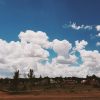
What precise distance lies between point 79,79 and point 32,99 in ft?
183

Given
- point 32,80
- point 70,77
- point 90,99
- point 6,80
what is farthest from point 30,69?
point 70,77

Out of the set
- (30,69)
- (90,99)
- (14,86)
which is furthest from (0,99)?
(30,69)

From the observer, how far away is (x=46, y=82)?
69.9 meters

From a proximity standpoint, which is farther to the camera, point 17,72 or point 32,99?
point 17,72

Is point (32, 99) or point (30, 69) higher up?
point (30, 69)

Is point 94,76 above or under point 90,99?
above

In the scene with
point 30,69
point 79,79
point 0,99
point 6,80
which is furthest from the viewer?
point 79,79

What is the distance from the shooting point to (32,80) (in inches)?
2630

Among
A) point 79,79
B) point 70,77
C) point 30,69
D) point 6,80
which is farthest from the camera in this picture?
point 70,77

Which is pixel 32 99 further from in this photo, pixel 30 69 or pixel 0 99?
pixel 30 69

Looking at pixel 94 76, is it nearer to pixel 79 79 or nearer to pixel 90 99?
pixel 79 79

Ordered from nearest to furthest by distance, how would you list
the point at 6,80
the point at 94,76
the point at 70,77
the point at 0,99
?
the point at 0,99 < the point at 6,80 < the point at 94,76 < the point at 70,77

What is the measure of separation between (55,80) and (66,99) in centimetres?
5026

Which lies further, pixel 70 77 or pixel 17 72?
pixel 70 77
